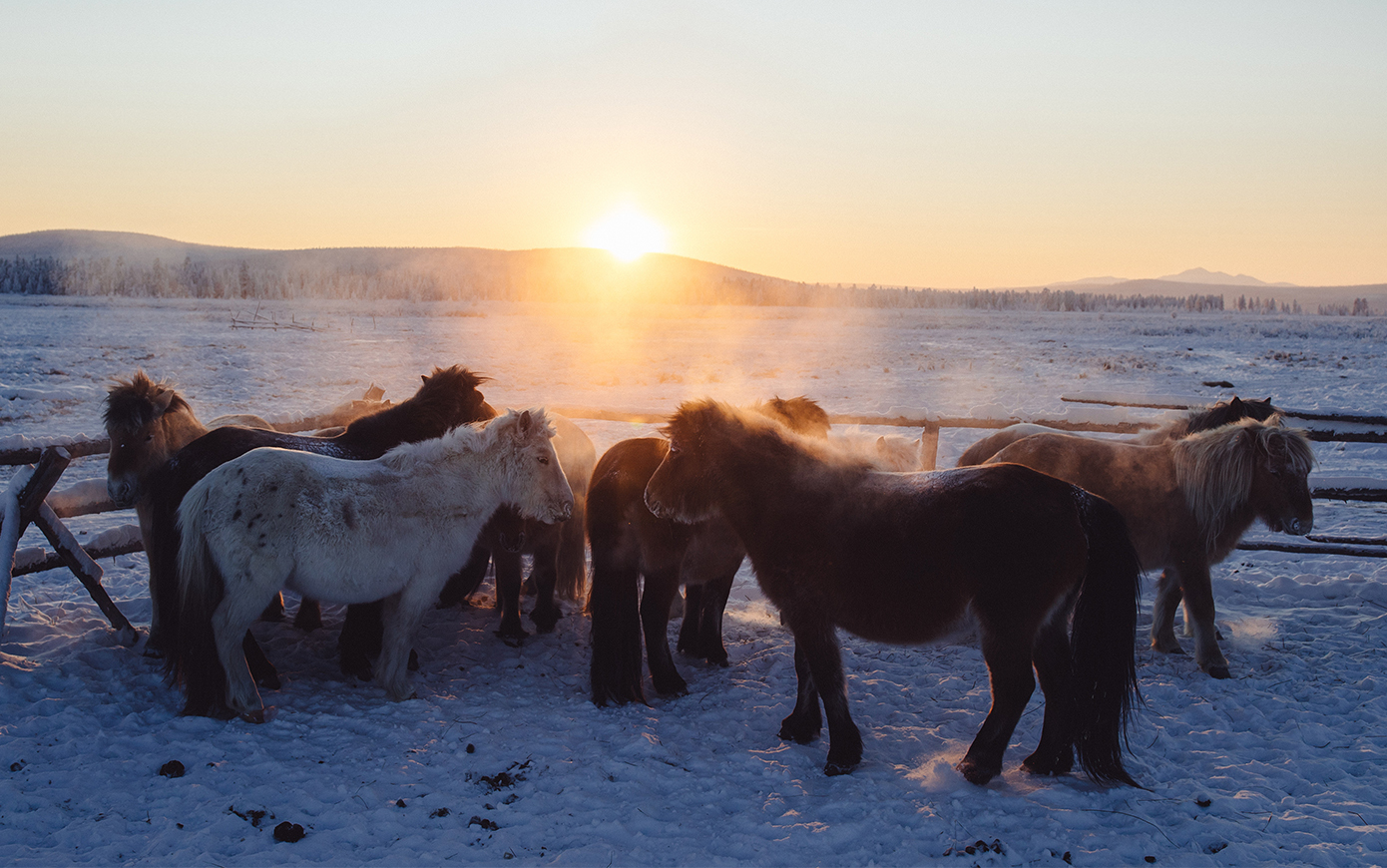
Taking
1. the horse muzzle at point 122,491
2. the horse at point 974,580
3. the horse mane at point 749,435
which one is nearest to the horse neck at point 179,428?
the horse muzzle at point 122,491

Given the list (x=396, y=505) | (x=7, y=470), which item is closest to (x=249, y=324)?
(x=7, y=470)

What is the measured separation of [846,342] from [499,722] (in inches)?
1541

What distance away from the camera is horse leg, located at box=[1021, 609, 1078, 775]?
4309mm

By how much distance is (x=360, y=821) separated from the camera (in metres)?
3.71

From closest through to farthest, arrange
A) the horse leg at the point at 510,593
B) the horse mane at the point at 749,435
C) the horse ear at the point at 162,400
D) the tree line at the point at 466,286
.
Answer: the horse mane at the point at 749,435, the horse ear at the point at 162,400, the horse leg at the point at 510,593, the tree line at the point at 466,286

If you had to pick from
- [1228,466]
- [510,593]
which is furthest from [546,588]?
[1228,466]

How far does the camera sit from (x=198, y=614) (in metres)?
4.47

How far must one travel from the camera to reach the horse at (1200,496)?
5930 millimetres

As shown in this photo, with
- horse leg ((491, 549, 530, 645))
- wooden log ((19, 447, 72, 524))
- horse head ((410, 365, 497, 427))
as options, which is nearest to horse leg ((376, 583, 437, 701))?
horse leg ((491, 549, 530, 645))

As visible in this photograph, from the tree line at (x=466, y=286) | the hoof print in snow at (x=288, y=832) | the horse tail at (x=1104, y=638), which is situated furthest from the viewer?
the tree line at (x=466, y=286)

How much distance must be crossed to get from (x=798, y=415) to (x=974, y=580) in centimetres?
247

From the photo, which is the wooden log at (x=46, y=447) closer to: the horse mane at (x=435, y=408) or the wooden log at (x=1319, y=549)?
the horse mane at (x=435, y=408)

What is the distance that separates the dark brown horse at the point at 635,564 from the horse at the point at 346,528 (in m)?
0.39

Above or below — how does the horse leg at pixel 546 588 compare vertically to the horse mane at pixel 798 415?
below
